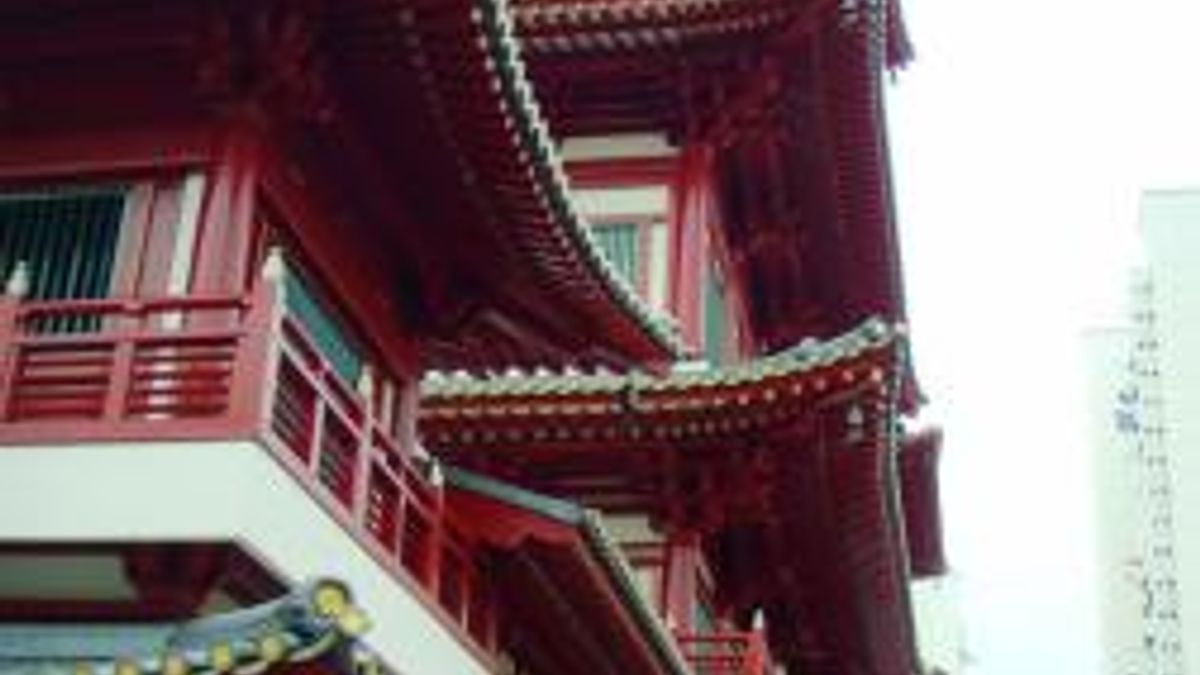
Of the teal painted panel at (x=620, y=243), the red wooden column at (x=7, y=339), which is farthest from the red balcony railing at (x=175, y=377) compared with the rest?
the teal painted panel at (x=620, y=243)

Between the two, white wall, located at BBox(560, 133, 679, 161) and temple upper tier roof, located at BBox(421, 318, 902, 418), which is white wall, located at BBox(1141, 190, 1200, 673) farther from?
temple upper tier roof, located at BBox(421, 318, 902, 418)

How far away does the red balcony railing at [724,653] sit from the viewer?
1742cm

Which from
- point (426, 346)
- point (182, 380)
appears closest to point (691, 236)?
point (426, 346)

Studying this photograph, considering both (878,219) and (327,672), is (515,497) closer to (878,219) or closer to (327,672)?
(327,672)

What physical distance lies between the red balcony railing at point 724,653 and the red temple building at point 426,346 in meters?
0.04

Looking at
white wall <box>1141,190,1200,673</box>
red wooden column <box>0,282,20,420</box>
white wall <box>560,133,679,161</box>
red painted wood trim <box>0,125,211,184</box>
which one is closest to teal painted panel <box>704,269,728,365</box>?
white wall <box>560,133,679,161</box>

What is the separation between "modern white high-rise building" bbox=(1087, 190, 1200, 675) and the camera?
6925 centimetres

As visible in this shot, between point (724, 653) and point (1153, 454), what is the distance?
6082 cm

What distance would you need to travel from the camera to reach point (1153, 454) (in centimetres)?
7556

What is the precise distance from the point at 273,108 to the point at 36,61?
1.36m

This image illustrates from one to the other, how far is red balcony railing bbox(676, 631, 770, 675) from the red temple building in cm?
4

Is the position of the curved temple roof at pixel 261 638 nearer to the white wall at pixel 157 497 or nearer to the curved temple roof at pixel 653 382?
the white wall at pixel 157 497

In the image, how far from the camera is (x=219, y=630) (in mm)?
8227

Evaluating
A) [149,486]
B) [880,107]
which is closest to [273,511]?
[149,486]
